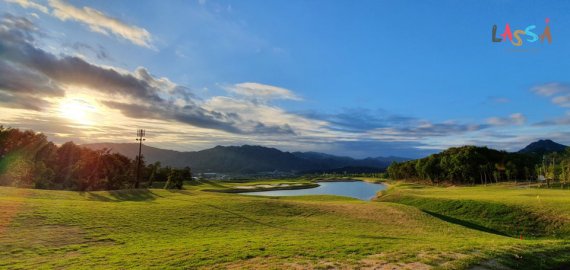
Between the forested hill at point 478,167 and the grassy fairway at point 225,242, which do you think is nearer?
the grassy fairway at point 225,242

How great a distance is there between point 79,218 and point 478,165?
128 m

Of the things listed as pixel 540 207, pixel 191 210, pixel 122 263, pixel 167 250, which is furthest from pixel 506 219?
pixel 122 263

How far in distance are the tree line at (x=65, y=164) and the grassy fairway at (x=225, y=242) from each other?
47.1 m

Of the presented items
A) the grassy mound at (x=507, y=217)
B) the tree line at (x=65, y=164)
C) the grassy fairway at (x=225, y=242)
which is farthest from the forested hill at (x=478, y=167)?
the grassy fairway at (x=225, y=242)

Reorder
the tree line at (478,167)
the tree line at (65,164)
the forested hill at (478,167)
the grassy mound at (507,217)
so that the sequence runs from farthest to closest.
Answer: the forested hill at (478,167)
the tree line at (478,167)
the tree line at (65,164)
the grassy mound at (507,217)

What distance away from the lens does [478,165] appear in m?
120

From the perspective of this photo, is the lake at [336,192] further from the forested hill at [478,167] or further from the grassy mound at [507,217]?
the grassy mound at [507,217]

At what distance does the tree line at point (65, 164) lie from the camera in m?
69.0

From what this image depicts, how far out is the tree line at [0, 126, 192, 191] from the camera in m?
69.0

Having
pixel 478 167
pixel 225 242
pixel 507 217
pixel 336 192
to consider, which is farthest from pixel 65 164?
pixel 478 167

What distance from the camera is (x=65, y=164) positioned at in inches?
3228

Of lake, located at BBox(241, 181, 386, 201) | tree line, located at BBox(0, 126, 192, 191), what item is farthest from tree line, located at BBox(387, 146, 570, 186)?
tree line, located at BBox(0, 126, 192, 191)

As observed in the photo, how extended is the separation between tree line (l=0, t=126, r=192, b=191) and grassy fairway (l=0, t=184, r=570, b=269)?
47056 millimetres

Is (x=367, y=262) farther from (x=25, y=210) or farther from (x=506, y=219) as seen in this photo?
(x=506, y=219)
